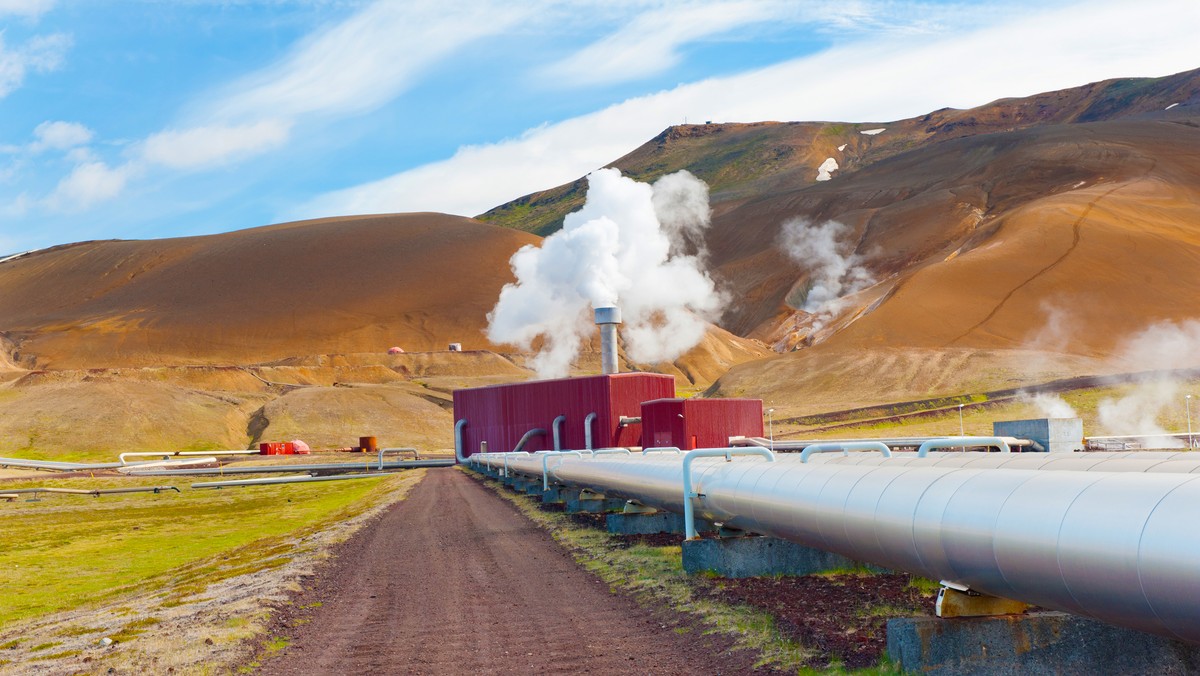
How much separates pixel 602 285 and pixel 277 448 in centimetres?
3158

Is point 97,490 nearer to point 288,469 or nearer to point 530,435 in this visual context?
point 288,469

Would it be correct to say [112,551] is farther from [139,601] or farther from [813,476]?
[813,476]

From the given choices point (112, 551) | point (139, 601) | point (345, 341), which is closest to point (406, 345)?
point (345, 341)

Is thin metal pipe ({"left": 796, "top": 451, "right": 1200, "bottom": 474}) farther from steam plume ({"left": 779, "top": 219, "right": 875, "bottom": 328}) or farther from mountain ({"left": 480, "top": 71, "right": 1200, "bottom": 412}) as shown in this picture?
steam plume ({"left": 779, "top": 219, "right": 875, "bottom": 328})

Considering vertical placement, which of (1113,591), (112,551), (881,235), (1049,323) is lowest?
(112,551)

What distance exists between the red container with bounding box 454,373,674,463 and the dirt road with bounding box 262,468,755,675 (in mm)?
31218

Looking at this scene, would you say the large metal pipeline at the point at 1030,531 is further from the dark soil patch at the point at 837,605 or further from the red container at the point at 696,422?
the red container at the point at 696,422

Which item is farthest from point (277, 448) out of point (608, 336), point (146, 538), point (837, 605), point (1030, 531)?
point (1030, 531)

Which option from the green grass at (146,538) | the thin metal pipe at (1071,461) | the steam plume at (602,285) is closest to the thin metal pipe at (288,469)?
the green grass at (146,538)

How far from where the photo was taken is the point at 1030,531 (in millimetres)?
7625

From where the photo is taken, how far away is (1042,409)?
7731 centimetres

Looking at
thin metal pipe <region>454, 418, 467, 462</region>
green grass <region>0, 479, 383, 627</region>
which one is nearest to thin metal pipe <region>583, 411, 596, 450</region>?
green grass <region>0, 479, 383, 627</region>

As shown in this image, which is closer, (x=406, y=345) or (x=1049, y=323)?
(x=1049, y=323)

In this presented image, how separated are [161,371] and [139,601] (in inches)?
5542
